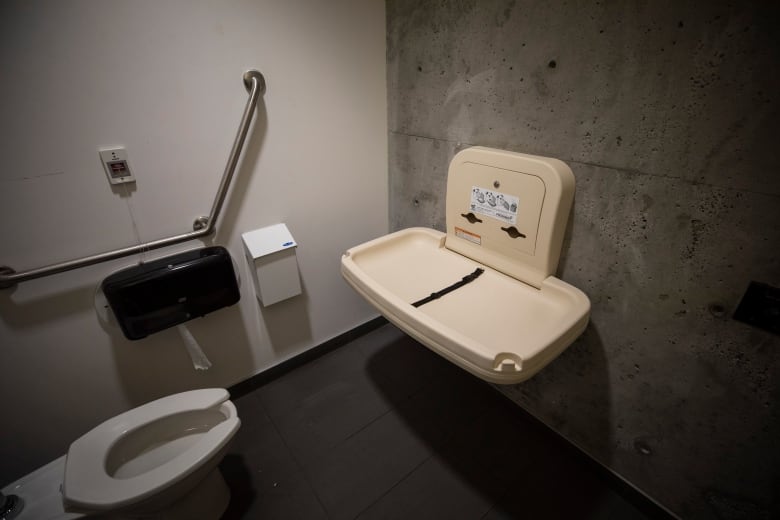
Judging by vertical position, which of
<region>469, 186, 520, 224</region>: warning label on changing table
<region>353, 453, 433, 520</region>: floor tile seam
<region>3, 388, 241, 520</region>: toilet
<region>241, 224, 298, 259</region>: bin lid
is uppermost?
<region>469, 186, 520, 224</region>: warning label on changing table

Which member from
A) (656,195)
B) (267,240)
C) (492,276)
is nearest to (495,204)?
(492,276)

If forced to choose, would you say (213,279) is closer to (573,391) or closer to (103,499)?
(103,499)

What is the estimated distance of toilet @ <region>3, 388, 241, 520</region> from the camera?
0.86 m

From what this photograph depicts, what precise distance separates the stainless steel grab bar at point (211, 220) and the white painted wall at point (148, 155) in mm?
34

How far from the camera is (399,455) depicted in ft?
4.31

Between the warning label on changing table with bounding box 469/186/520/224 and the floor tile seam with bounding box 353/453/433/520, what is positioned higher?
the warning label on changing table with bounding box 469/186/520/224

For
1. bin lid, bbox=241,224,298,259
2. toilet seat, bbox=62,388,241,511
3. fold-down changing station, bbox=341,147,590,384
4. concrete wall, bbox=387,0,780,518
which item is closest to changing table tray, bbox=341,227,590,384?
fold-down changing station, bbox=341,147,590,384

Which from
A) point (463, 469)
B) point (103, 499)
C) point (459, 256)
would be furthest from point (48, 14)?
point (463, 469)

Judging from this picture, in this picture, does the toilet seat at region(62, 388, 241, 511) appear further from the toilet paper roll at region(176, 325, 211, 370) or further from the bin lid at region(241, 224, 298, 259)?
the bin lid at region(241, 224, 298, 259)

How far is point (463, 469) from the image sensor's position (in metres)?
1.26

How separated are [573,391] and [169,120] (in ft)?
5.39

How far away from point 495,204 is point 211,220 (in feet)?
3.23

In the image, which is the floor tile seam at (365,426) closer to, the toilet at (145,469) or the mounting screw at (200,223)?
the toilet at (145,469)

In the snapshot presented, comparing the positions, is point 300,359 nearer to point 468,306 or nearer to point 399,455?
point 399,455
